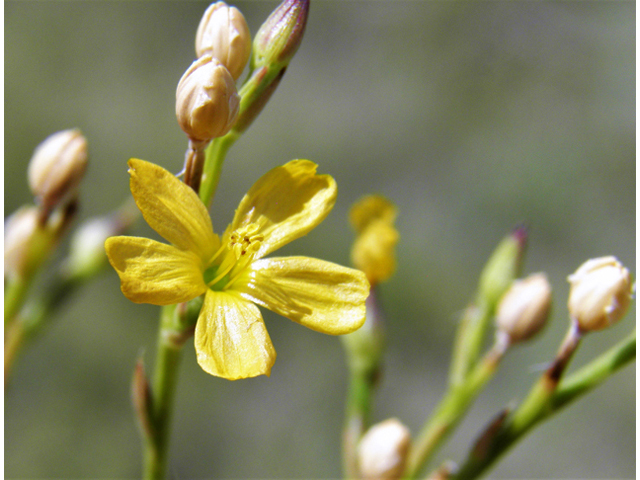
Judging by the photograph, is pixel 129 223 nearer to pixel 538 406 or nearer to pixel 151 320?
pixel 538 406

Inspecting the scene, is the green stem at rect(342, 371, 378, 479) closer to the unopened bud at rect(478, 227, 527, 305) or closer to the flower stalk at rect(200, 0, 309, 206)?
the unopened bud at rect(478, 227, 527, 305)

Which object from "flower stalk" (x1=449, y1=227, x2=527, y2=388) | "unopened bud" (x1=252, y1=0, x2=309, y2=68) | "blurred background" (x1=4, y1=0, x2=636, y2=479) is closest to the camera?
A: "unopened bud" (x1=252, y1=0, x2=309, y2=68)

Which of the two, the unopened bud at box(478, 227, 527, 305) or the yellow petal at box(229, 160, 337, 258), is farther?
the unopened bud at box(478, 227, 527, 305)

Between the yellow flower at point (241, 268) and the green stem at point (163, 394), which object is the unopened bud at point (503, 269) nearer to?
the yellow flower at point (241, 268)

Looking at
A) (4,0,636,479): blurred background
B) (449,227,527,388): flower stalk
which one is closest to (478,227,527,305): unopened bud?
(449,227,527,388): flower stalk

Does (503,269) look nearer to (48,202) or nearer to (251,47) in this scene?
(251,47)
